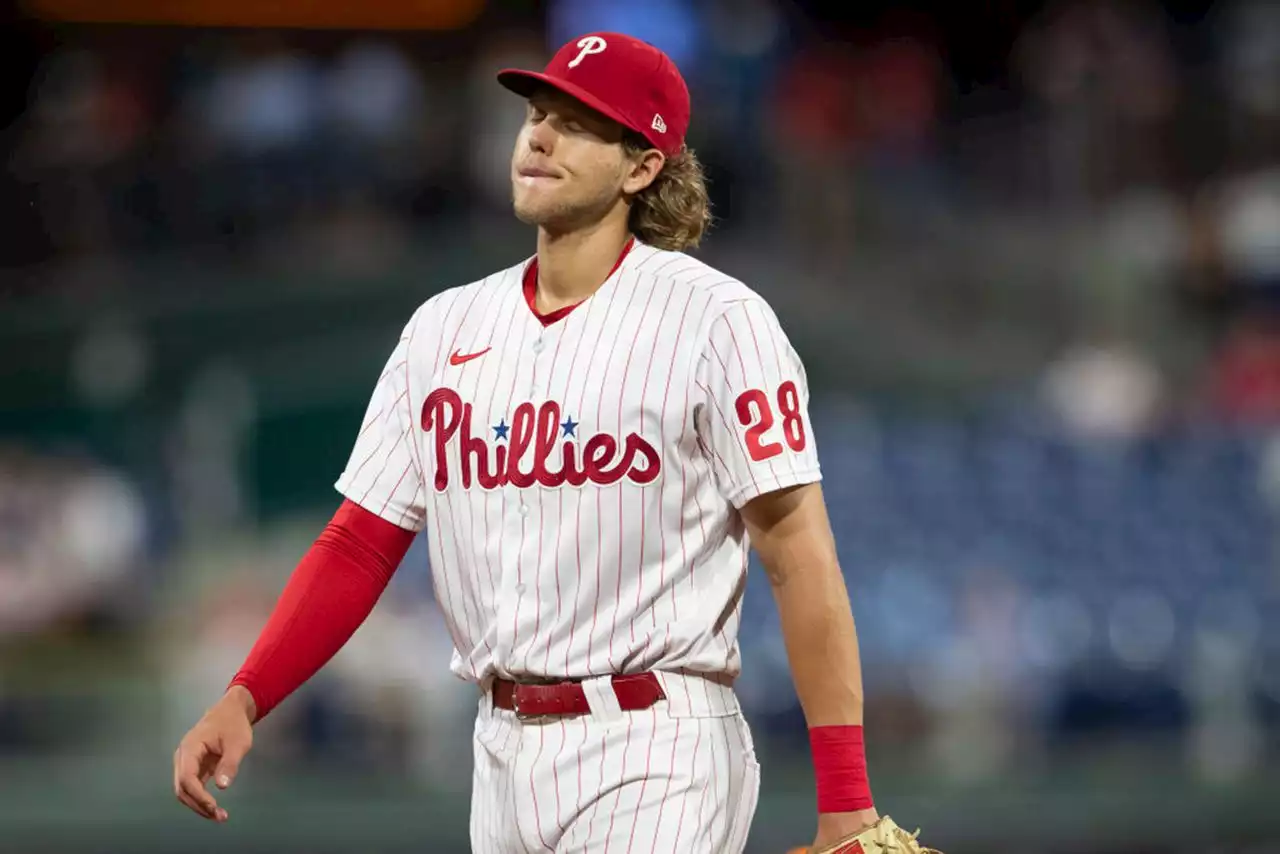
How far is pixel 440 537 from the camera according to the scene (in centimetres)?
259

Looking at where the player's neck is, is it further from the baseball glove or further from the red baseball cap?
the baseball glove

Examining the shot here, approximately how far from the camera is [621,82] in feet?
8.39

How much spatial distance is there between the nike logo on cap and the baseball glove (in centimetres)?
81

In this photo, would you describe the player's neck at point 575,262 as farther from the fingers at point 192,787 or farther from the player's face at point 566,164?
the fingers at point 192,787

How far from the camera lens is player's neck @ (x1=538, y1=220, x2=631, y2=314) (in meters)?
2.61

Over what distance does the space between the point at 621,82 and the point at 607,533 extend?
24.7 inches

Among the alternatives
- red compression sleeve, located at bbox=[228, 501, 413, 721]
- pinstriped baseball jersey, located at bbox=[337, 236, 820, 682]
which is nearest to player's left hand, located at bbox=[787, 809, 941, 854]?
pinstriped baseball jersey, located at bbox=[337, 236, 820, 682]

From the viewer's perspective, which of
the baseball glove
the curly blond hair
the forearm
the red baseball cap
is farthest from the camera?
the curly blond hair

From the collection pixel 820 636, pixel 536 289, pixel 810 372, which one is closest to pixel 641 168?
pixel 536 289

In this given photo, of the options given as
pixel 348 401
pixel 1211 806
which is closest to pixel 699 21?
pixel 348 401

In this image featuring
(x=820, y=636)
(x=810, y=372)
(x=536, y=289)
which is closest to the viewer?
(x=820, y=636)

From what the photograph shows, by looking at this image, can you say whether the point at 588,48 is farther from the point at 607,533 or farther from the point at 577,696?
the point at 577,696

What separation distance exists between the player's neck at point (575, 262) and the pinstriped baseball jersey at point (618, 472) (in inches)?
1.4

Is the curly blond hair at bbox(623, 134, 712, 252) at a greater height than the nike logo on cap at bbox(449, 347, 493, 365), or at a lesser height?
greater
